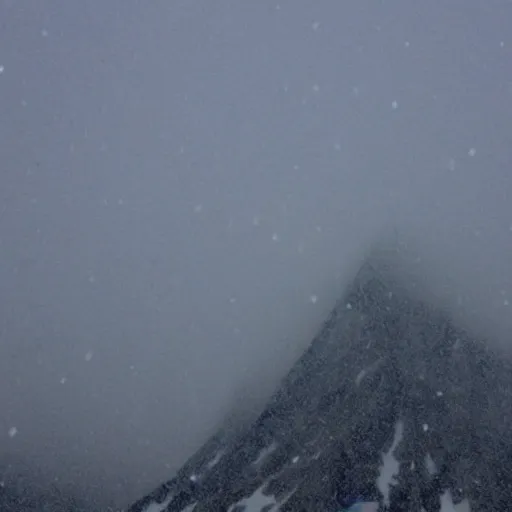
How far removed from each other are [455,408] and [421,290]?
4036 centimetres

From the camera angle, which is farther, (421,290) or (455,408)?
(421,290)

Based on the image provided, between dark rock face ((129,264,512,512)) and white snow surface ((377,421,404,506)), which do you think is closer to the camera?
white snow surface ((377,421,404,506))

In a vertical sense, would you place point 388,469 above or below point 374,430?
above

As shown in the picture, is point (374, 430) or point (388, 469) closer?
point (388, 469)

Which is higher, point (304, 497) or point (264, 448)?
point (304, 497)

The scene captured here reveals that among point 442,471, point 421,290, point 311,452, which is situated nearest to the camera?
point 442,471

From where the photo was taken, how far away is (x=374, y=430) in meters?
114

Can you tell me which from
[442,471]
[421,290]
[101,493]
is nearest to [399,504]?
[442,471]

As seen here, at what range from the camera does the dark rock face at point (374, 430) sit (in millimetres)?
99875

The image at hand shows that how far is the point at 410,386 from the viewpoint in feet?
412

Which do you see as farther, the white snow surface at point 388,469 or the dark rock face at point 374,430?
the dark rock face at point 374,430

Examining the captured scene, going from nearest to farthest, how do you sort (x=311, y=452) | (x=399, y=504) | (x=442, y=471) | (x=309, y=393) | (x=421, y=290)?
(x=399, y=504)
(x=442, y=471)
(x=311, y=452)
(x=309, y=393)
(x=421, y=290)

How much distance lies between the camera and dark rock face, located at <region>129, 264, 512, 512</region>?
328ft

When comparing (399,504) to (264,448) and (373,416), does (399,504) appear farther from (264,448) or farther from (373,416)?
(264,448)
